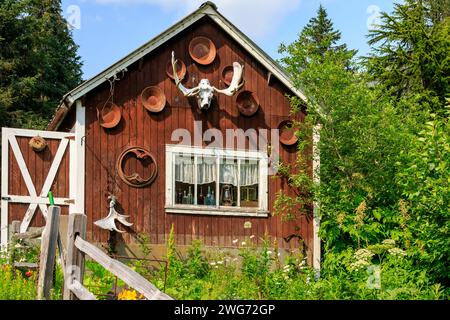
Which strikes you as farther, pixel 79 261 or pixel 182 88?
pixel 182 88

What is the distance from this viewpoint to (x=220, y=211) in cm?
1284

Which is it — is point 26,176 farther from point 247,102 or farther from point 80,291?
point 80,291

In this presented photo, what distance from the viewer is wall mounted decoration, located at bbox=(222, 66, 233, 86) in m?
13.2

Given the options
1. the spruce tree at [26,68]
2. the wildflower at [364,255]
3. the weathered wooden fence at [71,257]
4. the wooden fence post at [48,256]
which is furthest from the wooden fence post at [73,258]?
the spruce tree at [26,68]

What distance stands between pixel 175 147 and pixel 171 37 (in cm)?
219

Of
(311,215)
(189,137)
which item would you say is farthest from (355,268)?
(189,137)

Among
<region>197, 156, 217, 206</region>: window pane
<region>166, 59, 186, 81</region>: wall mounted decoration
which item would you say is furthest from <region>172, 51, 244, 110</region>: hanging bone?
<region>197, 156, 217, 206</region>: window pane

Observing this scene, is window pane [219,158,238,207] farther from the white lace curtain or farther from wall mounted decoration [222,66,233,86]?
wall mounted decoration [222,66,233,86]

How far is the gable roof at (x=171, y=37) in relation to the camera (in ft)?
39.9

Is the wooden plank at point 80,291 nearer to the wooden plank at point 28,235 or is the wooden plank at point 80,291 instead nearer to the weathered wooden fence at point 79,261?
the weathered wooden fence at point 79,261

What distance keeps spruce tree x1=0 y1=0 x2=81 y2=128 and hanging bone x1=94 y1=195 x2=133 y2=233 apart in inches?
523

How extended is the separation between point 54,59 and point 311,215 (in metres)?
17.7

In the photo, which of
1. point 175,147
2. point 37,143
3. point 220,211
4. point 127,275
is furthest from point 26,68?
point 127,275
